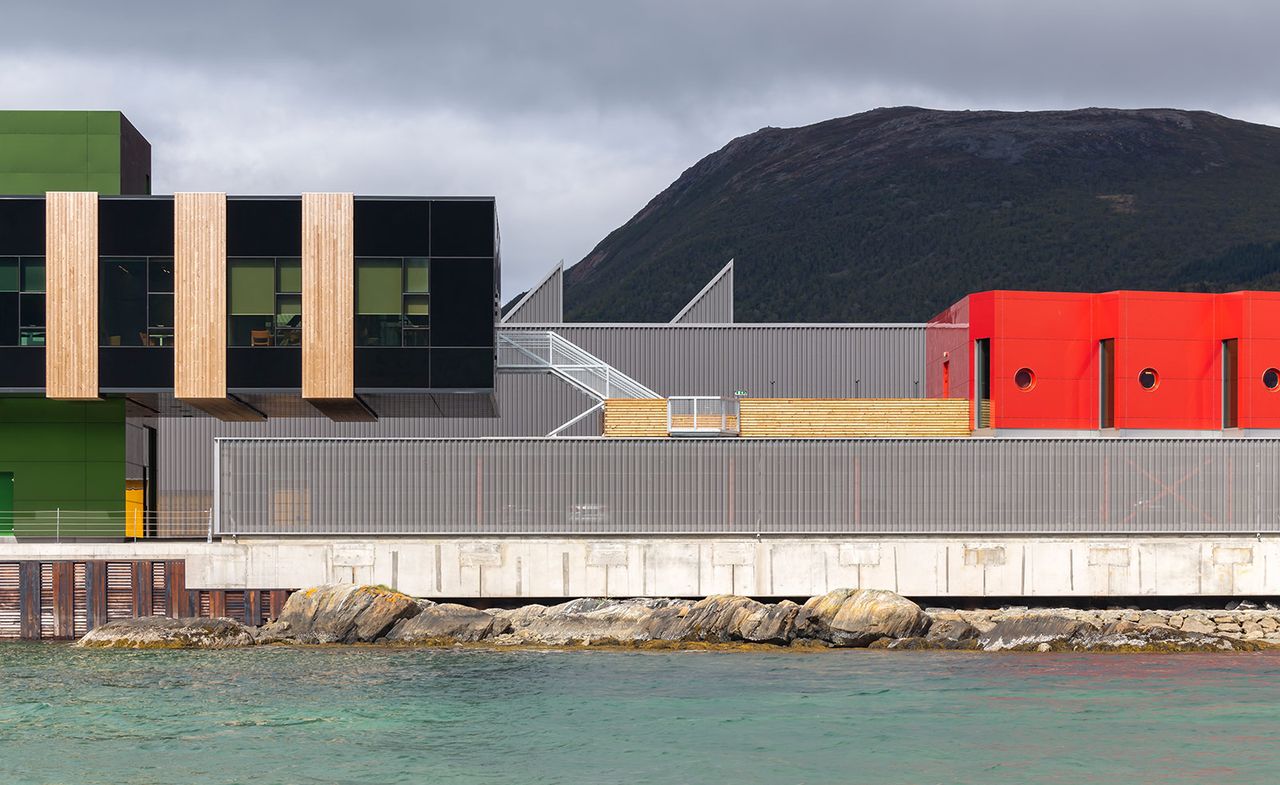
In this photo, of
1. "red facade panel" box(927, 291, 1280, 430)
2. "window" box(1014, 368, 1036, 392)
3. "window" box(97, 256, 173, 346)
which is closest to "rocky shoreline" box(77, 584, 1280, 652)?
"window" box(97, 256, 173, 346)

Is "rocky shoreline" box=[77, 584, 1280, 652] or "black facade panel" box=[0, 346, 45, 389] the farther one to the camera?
"black facade panel" box=[0, 346, 45, 389]

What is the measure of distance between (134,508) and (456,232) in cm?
1616

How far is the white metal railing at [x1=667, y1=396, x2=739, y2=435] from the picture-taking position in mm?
48188

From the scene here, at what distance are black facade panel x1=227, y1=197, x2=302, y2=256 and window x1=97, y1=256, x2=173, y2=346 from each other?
2297 millimetres

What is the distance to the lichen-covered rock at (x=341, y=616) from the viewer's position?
143 ft

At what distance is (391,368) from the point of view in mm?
48250

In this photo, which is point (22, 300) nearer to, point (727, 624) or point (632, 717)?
point (727, 624)

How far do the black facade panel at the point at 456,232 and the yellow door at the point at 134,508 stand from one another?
1440 centimetres

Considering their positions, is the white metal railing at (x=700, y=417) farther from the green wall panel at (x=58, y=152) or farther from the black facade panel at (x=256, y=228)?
the green wall panel at (x=58, y=152)

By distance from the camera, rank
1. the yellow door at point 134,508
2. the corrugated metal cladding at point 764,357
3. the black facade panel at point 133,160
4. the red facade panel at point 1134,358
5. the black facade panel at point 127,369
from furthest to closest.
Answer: the corrugated metal cladding at point 764,357 → the red facade panel at point 1134,358 → the yellow door at point 134,508 → the black facade panel at point 133,160 → the black facade panel at point 127,369

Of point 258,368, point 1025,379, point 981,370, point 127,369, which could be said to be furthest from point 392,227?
point 1025,379

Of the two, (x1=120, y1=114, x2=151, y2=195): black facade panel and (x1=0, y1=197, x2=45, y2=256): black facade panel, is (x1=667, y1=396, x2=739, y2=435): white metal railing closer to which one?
(x1=120, y1=114, x2=151, y2=195): black facade panel

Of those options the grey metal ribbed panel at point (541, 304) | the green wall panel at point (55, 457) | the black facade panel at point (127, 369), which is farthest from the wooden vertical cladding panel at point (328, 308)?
the grey metal ribbed panel at point (541, 304)

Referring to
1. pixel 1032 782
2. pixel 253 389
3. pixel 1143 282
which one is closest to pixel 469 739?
pixel 1032 782
